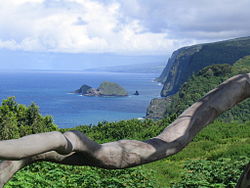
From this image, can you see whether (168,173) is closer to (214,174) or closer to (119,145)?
(214,174)

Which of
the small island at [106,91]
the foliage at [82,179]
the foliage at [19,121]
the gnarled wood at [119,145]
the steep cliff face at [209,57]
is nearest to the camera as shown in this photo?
the gnarled wood at [119,145]

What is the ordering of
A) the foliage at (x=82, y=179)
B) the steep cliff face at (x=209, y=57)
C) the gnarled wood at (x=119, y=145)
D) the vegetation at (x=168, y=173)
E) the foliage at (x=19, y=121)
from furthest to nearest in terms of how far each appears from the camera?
the steep cliff face at (x=209, y=57) < the foliage at (x=19, y=121) < the vegetation at (x=168, y=173) < the foliage at (x=82, y=179) < the gnarled wood at (x=119, y=145)

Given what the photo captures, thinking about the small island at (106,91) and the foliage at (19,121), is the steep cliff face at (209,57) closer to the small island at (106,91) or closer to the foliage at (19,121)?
the small island at (106,91)

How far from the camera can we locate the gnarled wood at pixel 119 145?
3.89 feet

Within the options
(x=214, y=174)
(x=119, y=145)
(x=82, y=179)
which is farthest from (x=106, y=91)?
(x=119, y=145)

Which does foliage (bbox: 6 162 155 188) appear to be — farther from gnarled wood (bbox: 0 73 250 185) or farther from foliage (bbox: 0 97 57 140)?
foliage (bbox: 0 97 57 140)

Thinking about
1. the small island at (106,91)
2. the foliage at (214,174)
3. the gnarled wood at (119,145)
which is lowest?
the small island at (106,91)

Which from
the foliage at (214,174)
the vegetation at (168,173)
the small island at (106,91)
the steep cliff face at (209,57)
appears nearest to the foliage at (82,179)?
the vegetation at (168,173)

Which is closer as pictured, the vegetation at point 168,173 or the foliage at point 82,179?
the foliage at point 82,179

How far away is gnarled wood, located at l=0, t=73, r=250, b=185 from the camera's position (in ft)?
3.89

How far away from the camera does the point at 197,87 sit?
75.3 m

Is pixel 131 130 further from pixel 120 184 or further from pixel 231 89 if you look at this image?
pixel 231 89

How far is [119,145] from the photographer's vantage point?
5.15 feet

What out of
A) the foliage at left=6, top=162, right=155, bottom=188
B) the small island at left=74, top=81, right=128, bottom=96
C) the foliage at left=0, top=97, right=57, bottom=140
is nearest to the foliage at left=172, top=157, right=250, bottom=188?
the foliage at left=6, top=162, right=155, bottom=188
